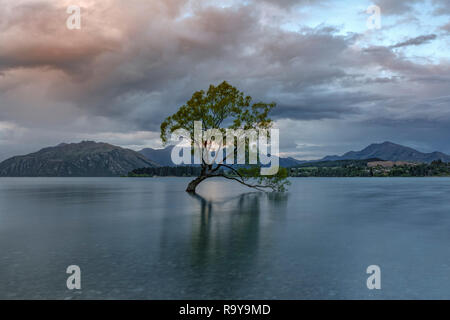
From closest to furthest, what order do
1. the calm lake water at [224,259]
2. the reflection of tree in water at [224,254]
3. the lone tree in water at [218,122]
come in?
the calm lake water at [224,259] → the reflection of tree in water at [224,254] → the lone tree in water at [218,122]

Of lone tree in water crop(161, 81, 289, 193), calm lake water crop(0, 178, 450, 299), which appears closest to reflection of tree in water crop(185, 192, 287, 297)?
calm lake water crop(0, 178, 450, 299)

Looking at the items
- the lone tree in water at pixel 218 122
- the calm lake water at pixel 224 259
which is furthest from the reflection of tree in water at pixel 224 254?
the lone tree in water at pixel 218 122

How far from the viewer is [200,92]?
5856 cm

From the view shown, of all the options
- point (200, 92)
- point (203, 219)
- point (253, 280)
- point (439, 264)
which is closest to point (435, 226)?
point (439, 264)

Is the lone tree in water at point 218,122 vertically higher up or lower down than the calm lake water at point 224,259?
higher up

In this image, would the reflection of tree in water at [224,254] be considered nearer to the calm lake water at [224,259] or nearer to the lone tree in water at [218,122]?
the calm lake water at [224,259]

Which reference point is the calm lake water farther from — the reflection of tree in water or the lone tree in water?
the lone tree in water

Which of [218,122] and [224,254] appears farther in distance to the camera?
[218,122]

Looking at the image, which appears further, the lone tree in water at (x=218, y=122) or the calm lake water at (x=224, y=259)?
the lone tree in water at (x=218, y=122)

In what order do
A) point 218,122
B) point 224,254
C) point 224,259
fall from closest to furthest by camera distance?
point 224,259, point 224,254, point 218,122

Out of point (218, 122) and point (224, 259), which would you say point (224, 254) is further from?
point (218, 122)

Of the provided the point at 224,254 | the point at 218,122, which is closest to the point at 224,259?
the point at 224,254
